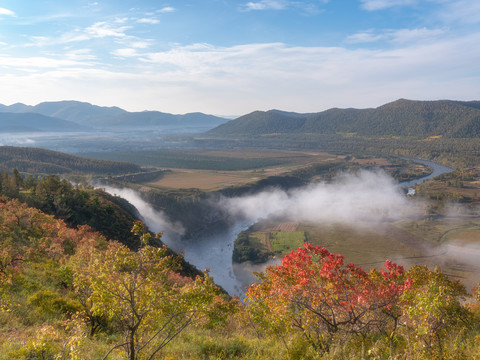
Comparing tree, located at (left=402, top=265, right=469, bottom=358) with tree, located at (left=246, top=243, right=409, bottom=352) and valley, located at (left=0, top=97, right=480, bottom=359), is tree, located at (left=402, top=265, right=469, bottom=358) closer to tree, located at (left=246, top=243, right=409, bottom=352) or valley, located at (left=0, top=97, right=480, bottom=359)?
tree, located at (left=246, top=243, right=409, bottom=352)

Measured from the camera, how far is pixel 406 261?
326 ft

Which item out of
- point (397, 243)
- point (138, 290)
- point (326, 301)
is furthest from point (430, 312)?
point (397, 243)

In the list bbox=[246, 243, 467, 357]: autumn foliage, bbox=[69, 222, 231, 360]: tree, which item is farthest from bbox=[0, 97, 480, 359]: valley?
bbox=[246, 243, 467, 357]: autumn foliage

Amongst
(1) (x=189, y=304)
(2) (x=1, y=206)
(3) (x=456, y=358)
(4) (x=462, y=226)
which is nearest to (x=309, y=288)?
(3) (x=456, y=358)

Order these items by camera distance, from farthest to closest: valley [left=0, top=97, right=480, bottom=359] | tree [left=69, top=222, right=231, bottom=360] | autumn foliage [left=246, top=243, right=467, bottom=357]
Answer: valley [left=0, top=97, right=480, bottom=359] < autumn foliage [left=246, top=243, right=467, bottom=357] < tree [left=69, top=222, right=231, bottom=360]

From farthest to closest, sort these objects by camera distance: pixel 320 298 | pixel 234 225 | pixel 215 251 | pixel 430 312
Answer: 1. pixel 234 225
2. pixel 215 251
3. pixel 320 298
4. pixel 430 312

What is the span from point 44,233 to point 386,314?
128 ft

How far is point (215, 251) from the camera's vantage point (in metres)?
117

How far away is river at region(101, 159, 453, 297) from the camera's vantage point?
92500 millimetres

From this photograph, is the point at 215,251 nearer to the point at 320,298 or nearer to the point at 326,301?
the point at 326,301

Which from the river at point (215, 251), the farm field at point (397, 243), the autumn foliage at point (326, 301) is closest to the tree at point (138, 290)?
the autumn foliage at point (326, 301)

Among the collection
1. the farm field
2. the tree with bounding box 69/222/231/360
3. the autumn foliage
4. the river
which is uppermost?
the tree with bounding box 69/222/231/360

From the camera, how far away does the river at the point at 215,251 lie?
92.5 m

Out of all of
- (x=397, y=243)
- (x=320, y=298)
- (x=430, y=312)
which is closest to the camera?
(x=430, y=312)
